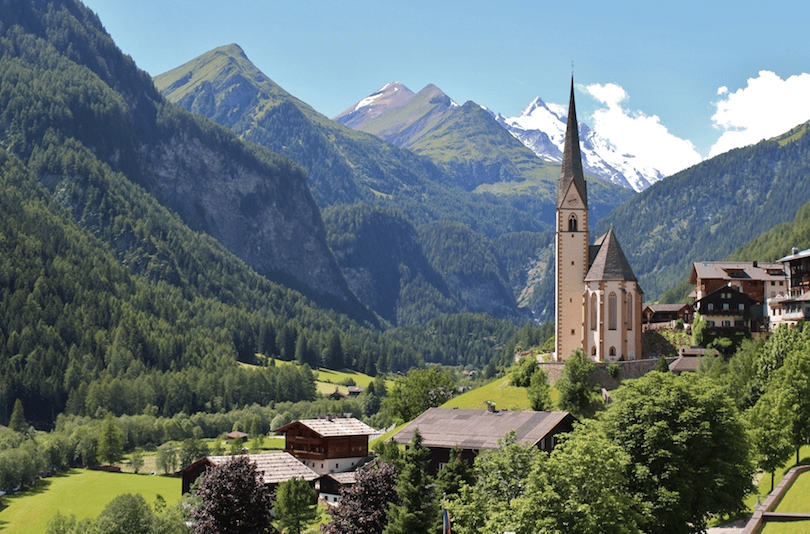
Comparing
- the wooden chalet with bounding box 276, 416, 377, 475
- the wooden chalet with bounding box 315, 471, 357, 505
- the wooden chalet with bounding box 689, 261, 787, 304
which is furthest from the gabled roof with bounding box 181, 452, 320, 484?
the wooden chalet with bounding box 689, 261, 787, 304

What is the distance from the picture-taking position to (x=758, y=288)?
405 ft

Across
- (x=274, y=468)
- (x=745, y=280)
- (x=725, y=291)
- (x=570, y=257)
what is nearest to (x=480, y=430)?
(x=274, y=468)

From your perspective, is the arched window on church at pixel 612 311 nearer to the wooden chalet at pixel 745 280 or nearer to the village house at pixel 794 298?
the wooden chalet at pixel 745 280

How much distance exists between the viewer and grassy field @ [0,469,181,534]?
119m

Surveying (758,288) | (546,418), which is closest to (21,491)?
(546,418)

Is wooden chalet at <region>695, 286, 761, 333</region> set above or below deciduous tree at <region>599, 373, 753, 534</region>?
above

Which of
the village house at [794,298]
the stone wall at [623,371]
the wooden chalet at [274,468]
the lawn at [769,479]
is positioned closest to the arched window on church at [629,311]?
the stone wall at [623,371]

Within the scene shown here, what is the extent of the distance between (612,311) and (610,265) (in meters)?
5.26

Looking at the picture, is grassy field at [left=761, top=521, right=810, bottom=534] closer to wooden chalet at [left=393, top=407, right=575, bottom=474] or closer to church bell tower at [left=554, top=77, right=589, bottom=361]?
wooden chalet at [left=393, top=407, right=575, bottom=474]

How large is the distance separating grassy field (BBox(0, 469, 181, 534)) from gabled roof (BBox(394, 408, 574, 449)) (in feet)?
Answer: 107

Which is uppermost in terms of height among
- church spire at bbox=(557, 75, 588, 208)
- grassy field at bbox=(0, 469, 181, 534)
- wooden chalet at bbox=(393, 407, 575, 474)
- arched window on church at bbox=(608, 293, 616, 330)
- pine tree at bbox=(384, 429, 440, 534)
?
church spire at bbox=(557, 75, 588, 208)

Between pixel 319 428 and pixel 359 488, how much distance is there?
5005 cm

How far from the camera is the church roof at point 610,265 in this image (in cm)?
11475

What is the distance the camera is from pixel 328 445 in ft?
381
